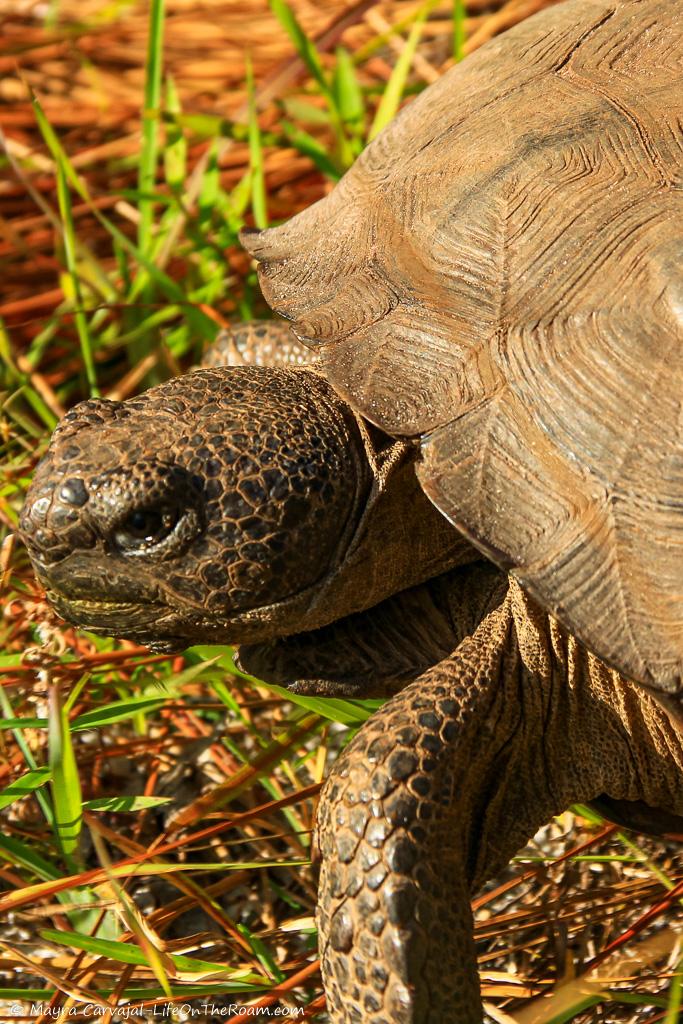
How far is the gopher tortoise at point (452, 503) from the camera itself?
2113mm

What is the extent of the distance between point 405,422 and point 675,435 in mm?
512

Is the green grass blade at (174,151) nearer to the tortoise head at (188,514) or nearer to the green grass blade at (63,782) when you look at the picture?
the tortoise head at (188,514)

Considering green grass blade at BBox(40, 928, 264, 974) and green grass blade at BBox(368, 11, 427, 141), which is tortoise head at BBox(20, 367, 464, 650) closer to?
green grass blade at BBox(40, 928, 264, 974)

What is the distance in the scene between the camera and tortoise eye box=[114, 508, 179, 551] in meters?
2.33

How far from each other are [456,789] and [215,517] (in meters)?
0.73

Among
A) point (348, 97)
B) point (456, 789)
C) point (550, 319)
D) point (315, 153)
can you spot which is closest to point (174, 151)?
point (315, 153)

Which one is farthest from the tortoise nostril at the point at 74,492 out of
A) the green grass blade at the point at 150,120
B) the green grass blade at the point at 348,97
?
the green grass blade at the point at 348,97

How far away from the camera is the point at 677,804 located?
Answer: 2.54 metres

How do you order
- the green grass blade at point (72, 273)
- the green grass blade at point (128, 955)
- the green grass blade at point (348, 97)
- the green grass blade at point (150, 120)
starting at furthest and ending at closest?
the green grass blade at point (348, 97) < the green grass blade at point (150, 120) < the green grass blade at point (72, 273) < the green grass blade at point (128, 955)

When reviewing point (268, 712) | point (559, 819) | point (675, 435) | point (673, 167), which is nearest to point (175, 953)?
point (268, 712)

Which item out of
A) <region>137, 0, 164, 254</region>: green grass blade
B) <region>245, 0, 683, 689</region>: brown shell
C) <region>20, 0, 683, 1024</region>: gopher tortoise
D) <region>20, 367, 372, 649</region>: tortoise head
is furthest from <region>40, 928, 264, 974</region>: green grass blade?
<region>137, 0, 164, 254</region>: green grass blade

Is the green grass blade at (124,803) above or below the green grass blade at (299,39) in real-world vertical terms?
below

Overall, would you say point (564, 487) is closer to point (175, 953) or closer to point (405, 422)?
point (405, 422)

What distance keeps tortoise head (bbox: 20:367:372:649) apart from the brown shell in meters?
0.23
